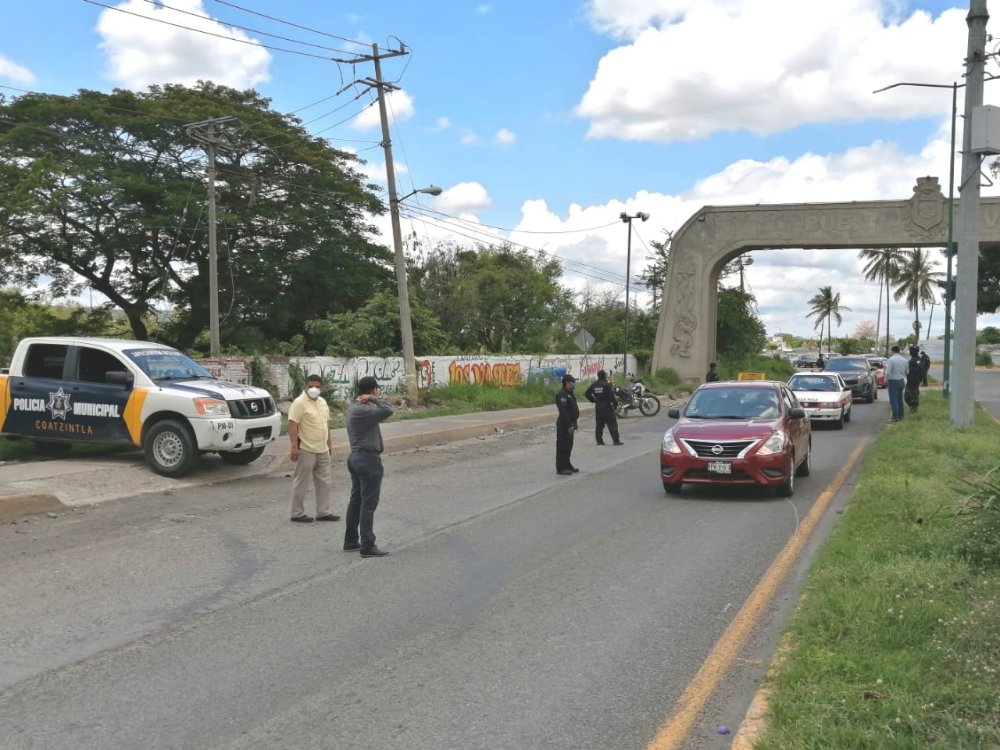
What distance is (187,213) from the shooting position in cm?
3806

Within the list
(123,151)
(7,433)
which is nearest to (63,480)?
(7,433)

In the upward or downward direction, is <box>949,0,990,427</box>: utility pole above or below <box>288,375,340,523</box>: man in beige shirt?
above

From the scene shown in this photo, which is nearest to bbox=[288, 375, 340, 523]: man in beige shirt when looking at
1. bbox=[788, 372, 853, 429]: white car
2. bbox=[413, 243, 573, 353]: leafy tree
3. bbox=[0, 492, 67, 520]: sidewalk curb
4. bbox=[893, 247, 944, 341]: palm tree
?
bbox=[0, 492, 67, 520]: sidewalk curb

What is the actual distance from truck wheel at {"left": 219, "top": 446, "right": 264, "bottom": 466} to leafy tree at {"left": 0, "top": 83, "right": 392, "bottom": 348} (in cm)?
2414

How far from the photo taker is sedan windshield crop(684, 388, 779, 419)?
473 inches

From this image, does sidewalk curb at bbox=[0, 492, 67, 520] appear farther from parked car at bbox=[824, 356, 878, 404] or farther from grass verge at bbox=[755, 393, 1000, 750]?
parked car at bbox=[824, 356, 878, 404]

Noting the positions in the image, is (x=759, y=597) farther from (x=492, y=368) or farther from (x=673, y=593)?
(x=492, y=368)

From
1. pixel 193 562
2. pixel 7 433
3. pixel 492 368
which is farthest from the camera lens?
pixel 492 368

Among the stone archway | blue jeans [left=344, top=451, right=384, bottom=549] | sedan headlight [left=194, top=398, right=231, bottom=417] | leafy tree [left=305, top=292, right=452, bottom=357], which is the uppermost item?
the stone archway

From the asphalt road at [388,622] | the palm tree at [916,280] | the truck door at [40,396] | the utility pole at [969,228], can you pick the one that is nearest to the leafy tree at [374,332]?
the truck door at [40,396]

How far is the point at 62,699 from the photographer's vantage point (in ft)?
15.2

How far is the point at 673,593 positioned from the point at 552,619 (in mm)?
1181

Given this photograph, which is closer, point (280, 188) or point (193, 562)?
point (193, 562)

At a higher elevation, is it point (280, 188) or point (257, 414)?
point (280, 188)
